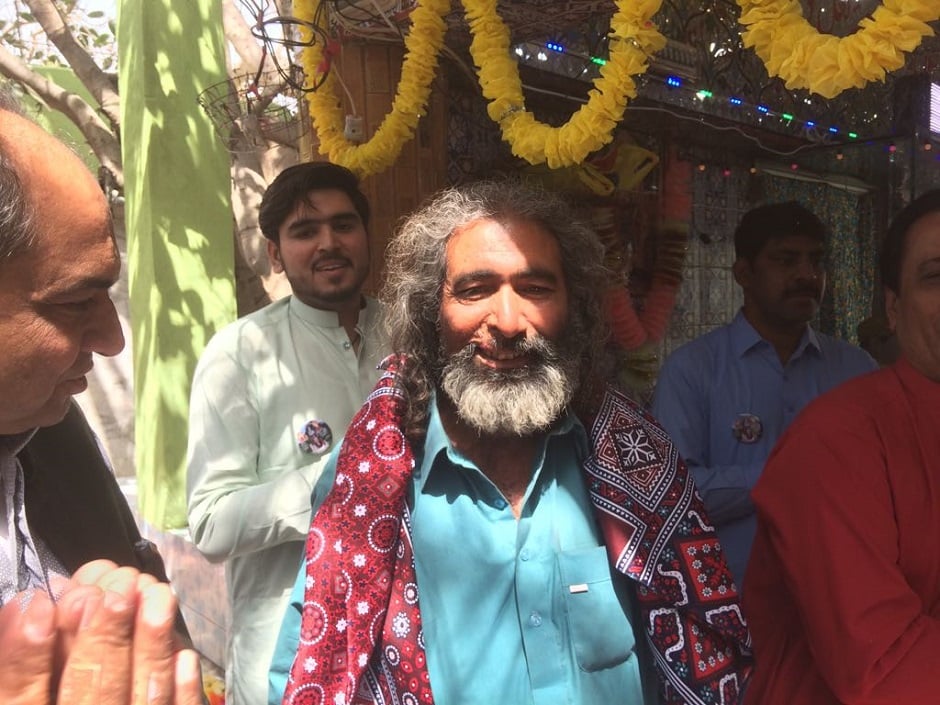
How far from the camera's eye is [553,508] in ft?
5.61

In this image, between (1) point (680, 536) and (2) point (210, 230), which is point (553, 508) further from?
(2) point (210, 230)

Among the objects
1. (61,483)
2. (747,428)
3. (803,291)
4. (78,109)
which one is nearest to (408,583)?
(61,483)

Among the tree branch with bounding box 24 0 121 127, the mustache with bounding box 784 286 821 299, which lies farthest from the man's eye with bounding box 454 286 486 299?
the tree branch with bounding box 24 0 121 127

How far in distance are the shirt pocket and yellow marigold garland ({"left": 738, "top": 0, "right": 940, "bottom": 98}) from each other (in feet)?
3.99

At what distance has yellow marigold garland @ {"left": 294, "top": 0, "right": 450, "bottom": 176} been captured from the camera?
301 cm

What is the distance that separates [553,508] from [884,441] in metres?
0.72

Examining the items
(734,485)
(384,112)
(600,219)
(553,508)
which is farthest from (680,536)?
(600,219)

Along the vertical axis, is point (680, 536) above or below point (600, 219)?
below

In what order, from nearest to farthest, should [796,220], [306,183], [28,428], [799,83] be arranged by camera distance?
[28,428] → [799,83] → [306,183] → [796,220]

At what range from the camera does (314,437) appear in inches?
95.0

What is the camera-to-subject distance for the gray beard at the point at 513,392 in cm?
173

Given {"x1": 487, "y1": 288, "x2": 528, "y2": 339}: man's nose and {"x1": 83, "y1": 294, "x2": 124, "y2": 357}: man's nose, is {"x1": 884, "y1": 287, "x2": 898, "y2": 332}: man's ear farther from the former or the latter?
{"x1": 83, "y1": 294, "x2": 124, "y2": 357}: man's nose

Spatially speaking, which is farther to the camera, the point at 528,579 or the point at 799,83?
the point at 799,83

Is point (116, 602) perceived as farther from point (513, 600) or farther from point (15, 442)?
point (513, 600)
